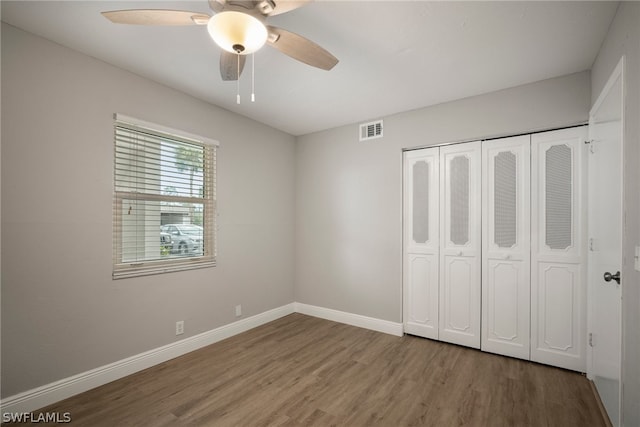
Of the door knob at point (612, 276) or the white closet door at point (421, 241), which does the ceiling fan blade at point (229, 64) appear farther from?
the door knob at point (612, 276)

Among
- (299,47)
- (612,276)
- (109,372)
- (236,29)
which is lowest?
(109,372)

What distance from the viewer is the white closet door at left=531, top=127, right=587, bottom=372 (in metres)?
2.61

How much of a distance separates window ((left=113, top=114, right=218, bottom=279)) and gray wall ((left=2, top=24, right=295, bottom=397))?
9cm

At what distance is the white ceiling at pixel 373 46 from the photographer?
184 cm

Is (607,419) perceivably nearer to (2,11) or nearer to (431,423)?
(431,423)

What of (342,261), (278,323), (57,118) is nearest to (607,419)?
(342,261)

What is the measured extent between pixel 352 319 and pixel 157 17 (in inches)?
142

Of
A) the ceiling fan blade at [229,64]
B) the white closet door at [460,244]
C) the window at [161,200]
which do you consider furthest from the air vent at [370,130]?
the ceiling fan blade at [229,64]

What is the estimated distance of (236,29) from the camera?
136cm

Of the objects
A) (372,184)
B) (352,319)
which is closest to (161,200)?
(372,184)

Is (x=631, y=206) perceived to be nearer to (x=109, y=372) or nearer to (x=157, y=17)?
(x=157, y=17)

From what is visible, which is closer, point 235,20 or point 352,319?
point 235,20

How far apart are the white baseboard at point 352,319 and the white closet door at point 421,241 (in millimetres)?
165

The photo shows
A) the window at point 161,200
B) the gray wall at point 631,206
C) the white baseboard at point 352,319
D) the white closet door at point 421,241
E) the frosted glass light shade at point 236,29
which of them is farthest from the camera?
the white baseboard at point 352,319
